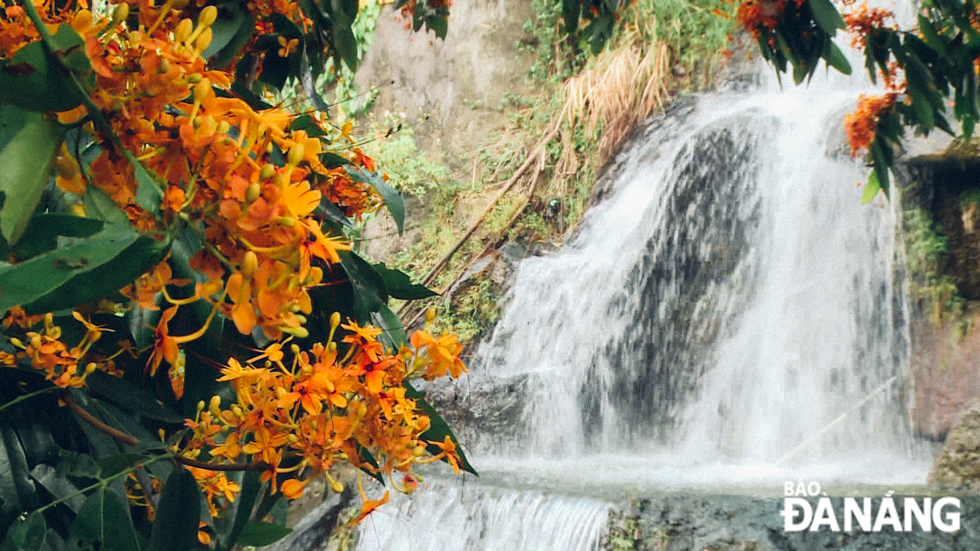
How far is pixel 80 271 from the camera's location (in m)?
0.31

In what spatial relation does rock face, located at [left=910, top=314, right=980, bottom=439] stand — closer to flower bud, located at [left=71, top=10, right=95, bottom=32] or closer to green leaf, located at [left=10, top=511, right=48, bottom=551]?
green leaf, located at [left=10, top=511, right=48, bottom=551]

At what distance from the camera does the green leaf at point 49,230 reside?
331 millimetres

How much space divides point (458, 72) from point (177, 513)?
4.88 metres

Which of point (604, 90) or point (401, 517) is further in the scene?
point (604, 90)

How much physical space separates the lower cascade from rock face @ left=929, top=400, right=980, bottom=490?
15.5 inches

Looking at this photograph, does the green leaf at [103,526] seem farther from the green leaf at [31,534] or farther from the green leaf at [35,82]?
the green leaf at [35,82]

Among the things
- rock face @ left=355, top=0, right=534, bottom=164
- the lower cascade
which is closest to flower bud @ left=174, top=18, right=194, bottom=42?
the lower cascade

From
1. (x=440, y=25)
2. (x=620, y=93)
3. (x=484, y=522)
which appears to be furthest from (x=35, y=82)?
(x=620, y=93)

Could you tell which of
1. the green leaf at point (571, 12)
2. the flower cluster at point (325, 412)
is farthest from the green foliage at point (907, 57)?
the flower cluster at point (325, 412)

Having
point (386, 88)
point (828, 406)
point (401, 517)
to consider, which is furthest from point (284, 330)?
point (386, 88)

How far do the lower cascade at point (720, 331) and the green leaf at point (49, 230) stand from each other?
300 centimetres

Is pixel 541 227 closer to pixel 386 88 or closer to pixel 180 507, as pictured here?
pixel 386 88

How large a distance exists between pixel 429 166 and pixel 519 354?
1.43 metres

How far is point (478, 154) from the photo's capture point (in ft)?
16.4
